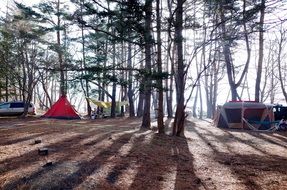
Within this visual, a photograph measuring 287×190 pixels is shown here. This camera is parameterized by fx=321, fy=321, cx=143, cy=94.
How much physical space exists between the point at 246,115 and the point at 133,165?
13491mm

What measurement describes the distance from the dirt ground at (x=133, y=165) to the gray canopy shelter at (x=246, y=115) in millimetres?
8480

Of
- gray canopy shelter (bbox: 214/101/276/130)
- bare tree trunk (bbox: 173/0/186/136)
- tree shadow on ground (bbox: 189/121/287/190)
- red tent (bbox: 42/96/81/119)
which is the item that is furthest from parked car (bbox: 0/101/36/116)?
tree shadow on ground (bbox: 189/121/287/190)

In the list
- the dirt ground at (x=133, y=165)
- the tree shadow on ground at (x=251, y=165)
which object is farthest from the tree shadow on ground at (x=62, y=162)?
the tree shadow on ground at (x=251, y=165)

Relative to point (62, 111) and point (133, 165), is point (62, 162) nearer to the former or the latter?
point (133, 165)

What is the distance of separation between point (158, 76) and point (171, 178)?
4.25 m

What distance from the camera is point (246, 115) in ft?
61.3

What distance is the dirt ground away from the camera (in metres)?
5.54

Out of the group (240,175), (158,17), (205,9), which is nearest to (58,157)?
(240,175)

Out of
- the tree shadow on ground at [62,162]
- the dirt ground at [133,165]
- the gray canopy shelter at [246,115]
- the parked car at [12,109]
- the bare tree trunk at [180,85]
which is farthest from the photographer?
the parked car at [12,109]

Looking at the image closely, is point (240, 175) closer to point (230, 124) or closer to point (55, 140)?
point (55, 140)

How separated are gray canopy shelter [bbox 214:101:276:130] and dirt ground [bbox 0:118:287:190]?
8.48 m

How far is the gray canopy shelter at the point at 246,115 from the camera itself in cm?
1800

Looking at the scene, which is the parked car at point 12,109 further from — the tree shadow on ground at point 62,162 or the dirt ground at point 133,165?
the tree shadow on ground at point 62,162

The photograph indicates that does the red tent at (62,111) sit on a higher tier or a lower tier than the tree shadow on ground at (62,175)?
higher
